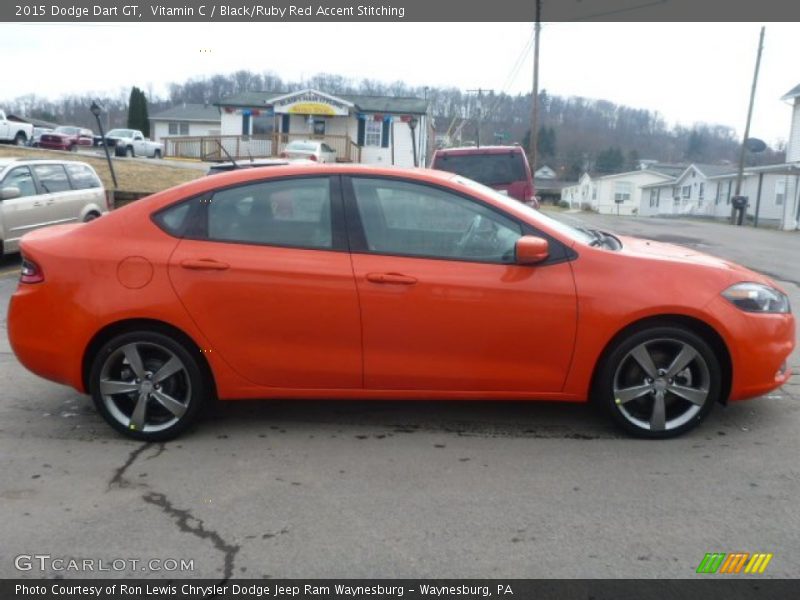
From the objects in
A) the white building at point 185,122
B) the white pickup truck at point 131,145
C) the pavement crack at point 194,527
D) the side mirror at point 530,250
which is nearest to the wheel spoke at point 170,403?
the pavement crack at point 194,527

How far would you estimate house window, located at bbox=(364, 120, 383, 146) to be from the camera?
4088 centimetres

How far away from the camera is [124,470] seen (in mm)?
4031

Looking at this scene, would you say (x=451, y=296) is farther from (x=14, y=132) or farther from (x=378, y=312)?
(x=14, y=132)

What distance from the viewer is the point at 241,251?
4324mm

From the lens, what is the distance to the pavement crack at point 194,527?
10.3ft

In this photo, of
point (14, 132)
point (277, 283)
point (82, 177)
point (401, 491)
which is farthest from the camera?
point (14, 132)

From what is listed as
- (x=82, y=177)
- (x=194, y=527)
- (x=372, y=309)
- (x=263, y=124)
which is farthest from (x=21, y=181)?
(x=263, y=124)

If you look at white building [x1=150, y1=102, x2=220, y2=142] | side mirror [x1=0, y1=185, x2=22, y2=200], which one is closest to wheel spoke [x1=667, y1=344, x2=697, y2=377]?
side mirror [x1=0, y1=185, x2=22, y2=200]

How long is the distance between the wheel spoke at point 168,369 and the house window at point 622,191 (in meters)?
70.9

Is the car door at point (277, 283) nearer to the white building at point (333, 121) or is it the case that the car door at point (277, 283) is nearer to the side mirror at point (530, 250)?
the side mirror at point (530, 250)

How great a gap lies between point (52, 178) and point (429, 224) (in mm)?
9761

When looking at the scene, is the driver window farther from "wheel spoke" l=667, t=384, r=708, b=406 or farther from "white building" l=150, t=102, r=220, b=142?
"white building" l=150, t=102, r=220, b=142

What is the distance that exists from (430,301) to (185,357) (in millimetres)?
1492
